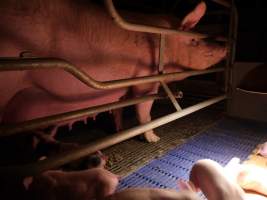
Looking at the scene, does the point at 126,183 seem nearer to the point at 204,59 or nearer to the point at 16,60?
the point at 16,60

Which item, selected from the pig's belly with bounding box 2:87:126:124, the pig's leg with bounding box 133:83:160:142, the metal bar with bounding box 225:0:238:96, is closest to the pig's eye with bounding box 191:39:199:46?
the metal bar with bounding box 225:0:238:96

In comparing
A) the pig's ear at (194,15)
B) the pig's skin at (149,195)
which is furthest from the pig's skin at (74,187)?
the pig's ear at (194,15)

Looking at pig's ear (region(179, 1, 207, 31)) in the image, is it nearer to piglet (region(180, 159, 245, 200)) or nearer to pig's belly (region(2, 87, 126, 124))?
pig's belly (region(2, 87, 126, 124))

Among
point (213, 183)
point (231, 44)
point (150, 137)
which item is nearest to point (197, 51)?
point (231, 44)

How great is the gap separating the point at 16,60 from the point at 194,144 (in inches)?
77.4

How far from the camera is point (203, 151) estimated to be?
7.96 feet

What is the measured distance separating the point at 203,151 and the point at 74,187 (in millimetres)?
1357

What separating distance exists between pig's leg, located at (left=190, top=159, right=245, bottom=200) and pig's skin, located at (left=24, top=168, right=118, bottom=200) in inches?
18.2

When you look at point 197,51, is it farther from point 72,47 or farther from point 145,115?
point 72,47

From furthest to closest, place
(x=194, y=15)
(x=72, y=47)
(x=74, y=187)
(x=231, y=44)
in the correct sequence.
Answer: (x=231, y=44) < (x=194, y=15) < (x=72, y=47) < (x=74, y=187)

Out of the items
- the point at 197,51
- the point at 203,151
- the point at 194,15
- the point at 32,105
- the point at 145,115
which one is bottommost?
the point at 203,151

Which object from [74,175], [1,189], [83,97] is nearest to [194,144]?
[83,97]

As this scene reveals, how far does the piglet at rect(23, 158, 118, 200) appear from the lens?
135 cm

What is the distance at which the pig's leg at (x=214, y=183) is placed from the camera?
1.35 metres
